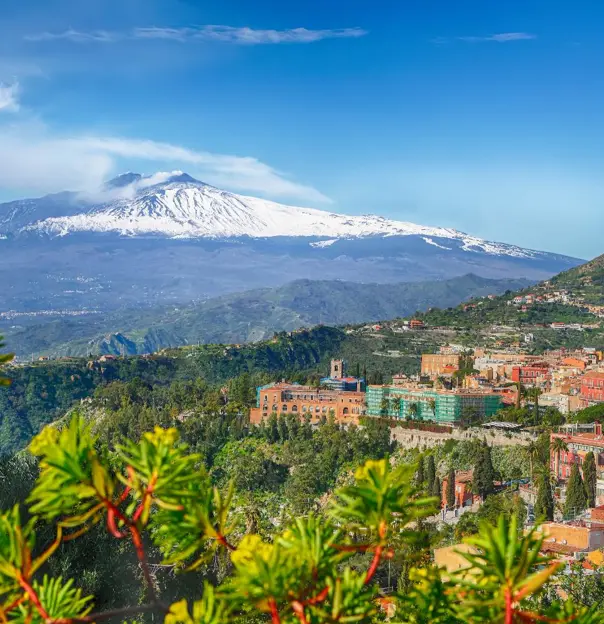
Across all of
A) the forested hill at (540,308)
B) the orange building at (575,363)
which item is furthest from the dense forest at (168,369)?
the orange building at (575,363)

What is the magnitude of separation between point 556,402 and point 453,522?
1433 cm

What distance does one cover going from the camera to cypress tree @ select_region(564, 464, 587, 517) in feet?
77.0

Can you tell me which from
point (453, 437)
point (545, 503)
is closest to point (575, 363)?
point (453, 437)

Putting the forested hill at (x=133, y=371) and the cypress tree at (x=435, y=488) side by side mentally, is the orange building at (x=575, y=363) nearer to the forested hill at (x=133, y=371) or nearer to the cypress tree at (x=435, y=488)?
the forested hill at (x=133, y=371)

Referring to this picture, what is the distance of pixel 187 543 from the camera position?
140 inches

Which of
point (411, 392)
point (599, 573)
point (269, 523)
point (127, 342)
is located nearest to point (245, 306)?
point (127, 342)

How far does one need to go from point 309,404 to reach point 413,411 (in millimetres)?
4660

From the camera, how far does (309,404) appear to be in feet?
127

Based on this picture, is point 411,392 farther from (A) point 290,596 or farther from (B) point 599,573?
(A) point 290,596

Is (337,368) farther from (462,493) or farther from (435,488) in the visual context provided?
(435,488)

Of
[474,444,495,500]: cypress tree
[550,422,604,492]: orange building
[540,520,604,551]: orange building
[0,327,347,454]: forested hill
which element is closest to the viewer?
[540,520,604,551]: orange building

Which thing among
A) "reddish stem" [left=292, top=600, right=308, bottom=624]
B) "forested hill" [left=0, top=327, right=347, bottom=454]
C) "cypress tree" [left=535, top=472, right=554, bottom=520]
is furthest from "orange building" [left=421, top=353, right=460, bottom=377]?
"reddish stem" [left=292, top=600, right=308, bottom=624]

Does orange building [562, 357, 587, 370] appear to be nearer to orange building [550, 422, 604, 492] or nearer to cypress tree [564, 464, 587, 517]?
orange building [550, 422, 604, 492]

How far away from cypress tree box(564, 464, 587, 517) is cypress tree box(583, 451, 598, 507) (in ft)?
1.93
